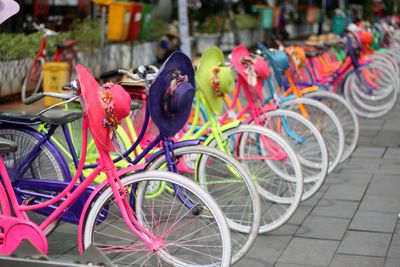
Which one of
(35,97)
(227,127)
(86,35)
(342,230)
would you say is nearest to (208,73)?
(227,127)

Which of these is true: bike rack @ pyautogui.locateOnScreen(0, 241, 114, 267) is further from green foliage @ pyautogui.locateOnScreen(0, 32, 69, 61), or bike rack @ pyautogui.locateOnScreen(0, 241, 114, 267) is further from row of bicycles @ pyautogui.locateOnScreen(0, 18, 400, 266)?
green foliage @ pyautogui.locateOnScreen(0, 32, 69, 61)

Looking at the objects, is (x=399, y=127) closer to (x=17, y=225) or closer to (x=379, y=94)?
(x=379, y=94)

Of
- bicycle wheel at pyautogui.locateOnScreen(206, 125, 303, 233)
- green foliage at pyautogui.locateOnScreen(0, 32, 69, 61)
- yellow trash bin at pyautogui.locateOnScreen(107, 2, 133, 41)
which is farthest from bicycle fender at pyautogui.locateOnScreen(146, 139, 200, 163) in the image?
yellow trash bin at pyautogui.locateOnScreen(107, 2, 133, 41)

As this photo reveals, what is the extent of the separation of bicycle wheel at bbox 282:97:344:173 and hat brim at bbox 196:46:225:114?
99cm

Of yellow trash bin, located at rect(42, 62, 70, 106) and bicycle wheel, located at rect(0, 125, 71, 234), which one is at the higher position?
bicycle wheel, located at rect(0, 125, 71, 234)

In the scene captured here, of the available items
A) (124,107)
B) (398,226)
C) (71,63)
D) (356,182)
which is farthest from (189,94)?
(71,63)

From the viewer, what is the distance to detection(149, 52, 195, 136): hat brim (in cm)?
446

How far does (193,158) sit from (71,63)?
6.47 m

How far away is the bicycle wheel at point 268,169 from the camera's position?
5.63 meters

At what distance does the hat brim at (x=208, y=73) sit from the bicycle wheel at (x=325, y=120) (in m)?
0.99

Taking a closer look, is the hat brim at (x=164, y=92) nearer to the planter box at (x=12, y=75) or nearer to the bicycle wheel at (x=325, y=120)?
the bicycle wheel at (x=325, y=120)

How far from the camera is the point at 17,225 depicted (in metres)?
4.37

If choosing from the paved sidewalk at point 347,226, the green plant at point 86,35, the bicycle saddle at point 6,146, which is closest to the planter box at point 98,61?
the green plant at point 86,35

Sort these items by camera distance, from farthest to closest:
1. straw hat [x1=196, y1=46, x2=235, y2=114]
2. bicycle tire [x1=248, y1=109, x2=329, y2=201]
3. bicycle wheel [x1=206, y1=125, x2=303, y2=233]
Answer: bicycle tire [x1=248, y1=109, x2=329, y2=201], straw hat [x1=196, y1=46, x2=235, y2=114], bicycle wheel [x1=206, y1=125, x2=303, y2=233]
